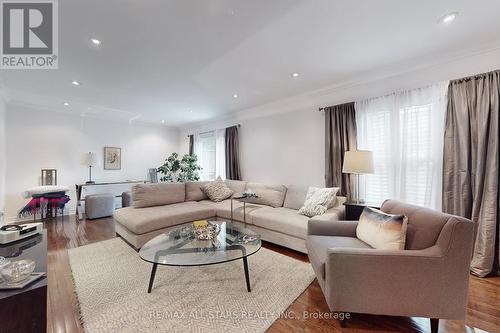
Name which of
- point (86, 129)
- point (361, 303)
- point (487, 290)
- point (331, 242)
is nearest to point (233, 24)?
point (331, 242)

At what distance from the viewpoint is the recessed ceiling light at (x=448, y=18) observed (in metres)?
1.78

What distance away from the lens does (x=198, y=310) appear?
1660mm

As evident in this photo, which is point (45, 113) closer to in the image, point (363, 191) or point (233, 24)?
point (233, 24)

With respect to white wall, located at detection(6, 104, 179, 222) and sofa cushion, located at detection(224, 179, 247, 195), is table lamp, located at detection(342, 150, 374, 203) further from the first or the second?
white wall, located at detection(6, 104, 179, 222)

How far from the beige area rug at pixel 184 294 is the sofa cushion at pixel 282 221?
1.11 ft

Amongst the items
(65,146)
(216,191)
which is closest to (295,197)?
(216,191)

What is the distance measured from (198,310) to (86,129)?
5.51 m

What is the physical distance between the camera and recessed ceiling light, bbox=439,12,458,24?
178 centimetres

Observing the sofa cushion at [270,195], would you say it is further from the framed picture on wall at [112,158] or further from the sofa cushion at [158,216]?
the framed picture on wall at [112,158]

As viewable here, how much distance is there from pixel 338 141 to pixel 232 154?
101 inches

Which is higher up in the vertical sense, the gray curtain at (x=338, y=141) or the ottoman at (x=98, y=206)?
the gray curtain at (x=338, y=141)

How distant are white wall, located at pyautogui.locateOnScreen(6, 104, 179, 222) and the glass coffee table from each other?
433 cm

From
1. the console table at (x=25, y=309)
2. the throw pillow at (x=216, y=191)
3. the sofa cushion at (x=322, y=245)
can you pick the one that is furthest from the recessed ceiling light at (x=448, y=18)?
the throw pillow at (x=216, y=191)

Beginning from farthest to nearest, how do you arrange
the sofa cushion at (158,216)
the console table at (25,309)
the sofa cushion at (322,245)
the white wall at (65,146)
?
1. the white wall at (65,146)
2. the sofa cushion at (158,216)
3. the sofa cushion at (322,245)
4. the console table at (25,309)
